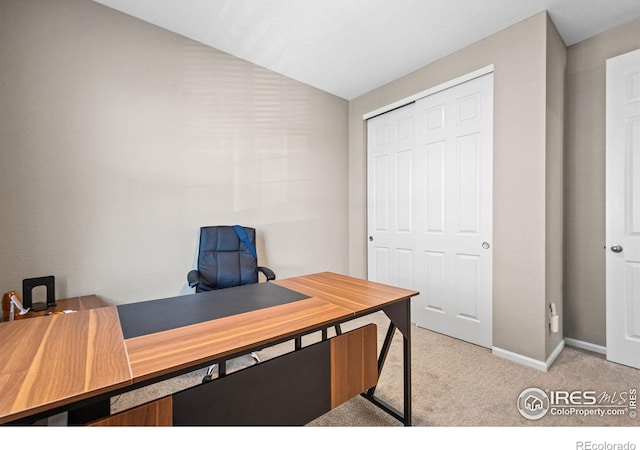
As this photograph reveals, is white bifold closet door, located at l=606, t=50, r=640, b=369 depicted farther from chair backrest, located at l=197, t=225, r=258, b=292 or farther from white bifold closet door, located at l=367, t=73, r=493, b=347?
chair backrest, located at l=197, t=225, r=258, b=292

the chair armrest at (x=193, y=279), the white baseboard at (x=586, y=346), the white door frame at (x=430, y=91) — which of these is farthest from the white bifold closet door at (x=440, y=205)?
the chair armrest at (x=193, y=279)

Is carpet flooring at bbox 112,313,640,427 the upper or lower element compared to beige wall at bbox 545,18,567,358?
lower

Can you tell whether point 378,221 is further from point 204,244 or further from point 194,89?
point 194,89

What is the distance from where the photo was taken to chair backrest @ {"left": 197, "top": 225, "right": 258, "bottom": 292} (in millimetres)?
2516

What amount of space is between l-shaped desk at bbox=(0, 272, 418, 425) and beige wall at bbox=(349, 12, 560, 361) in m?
1.30

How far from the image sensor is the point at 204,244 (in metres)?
2.57

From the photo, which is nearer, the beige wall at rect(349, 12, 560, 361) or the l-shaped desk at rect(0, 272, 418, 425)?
the l-shaped desk at rect(0, 272, 418, 425)

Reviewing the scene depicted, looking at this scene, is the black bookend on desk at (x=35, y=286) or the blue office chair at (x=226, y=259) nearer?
the black bookend on desk at (x=35, y=286)

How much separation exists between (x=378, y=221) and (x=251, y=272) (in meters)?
1.68

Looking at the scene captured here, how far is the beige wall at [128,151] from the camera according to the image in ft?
6.50

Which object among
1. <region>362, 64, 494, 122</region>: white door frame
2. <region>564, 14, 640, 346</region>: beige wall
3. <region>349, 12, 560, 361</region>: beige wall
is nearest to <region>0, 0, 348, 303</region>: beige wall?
<region>362, 64, 494, 122</region>: white door frame

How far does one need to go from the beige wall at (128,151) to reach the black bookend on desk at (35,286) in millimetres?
118

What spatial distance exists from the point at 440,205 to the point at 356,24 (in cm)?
174

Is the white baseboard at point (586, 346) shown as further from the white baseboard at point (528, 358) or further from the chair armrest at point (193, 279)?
the chair armrest at point (193, 279)
